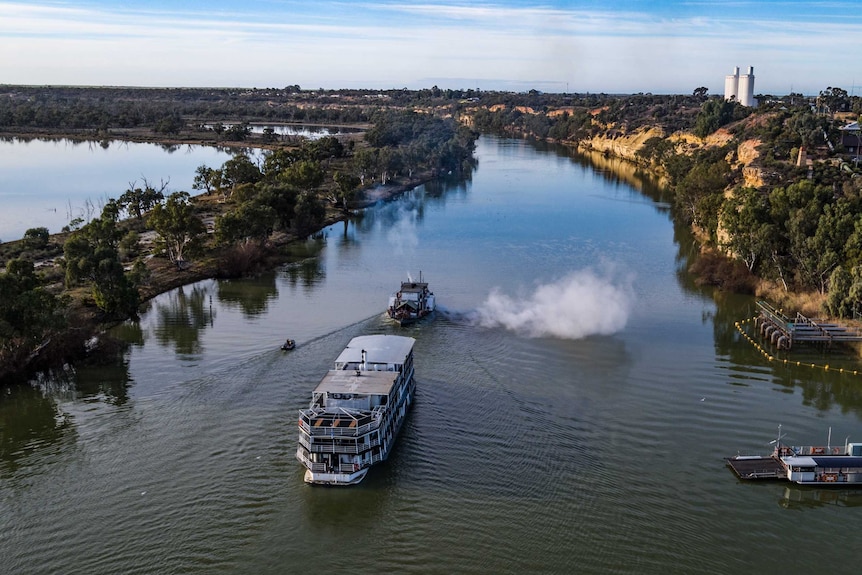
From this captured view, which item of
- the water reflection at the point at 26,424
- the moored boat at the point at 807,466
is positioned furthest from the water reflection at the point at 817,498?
the water reflection at the point at 26,424

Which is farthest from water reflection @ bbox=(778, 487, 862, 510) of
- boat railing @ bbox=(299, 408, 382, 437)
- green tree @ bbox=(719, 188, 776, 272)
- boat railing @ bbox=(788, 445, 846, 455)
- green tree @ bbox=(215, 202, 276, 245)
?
green tree @ bbox=(215, 202, 276, 245)

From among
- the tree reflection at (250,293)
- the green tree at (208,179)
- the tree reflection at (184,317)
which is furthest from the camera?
the green tree at (208,179)

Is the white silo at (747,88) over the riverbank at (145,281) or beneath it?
over

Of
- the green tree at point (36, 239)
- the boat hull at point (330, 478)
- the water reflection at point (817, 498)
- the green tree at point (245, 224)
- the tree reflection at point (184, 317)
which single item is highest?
the green tree at point (245, 224)

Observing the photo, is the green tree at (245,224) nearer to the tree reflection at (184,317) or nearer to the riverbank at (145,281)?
the riverbank at (145,281)

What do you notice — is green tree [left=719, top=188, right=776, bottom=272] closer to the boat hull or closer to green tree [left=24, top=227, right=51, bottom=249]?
the boat hull

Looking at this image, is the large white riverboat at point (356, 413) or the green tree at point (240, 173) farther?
the green tree at point (240, 173)

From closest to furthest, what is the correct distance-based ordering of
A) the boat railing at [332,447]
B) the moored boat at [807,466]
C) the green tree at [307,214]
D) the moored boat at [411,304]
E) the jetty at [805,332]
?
the boat railing at [332,447]
the moored boat at [807,466]
the jetty at [805,332]
the moored boat at [411,304]
the green tree at [307,214]

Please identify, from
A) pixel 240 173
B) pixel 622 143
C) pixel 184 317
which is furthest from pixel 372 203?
pixel 622 143
